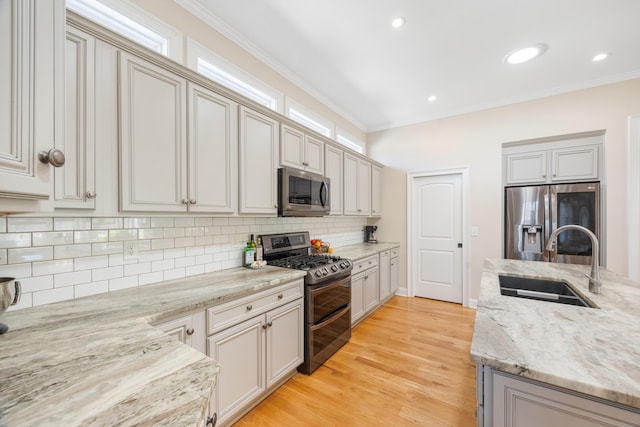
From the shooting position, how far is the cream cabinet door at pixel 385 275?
12.6 ft

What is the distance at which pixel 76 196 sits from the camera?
4.13ft

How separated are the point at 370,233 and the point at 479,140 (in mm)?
2239

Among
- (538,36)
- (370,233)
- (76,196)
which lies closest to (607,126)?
(538,36)

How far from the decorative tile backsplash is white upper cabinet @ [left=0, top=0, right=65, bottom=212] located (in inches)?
33.0

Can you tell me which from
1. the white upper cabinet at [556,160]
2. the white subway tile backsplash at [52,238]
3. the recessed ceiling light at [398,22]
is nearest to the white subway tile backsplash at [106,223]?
the white subway tile backsplash at [52,238]

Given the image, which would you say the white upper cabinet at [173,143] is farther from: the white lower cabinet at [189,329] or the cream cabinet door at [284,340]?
the cream cabinet door at [284,340]

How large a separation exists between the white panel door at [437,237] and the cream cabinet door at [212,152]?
338 cm

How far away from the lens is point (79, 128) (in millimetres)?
1275

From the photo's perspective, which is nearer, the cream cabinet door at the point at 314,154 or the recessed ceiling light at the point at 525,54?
the recessed ceiling light at the point at 525,54

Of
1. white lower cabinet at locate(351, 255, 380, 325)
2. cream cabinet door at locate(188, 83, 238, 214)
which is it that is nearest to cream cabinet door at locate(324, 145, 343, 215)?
white lower cabinet at locate(351, 255, 380, 325)

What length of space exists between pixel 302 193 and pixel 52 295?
191 cm

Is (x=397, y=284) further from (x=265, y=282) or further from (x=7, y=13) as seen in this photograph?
(x=7, y=13)

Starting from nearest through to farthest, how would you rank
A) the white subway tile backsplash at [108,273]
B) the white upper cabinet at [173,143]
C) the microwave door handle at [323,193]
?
the white upper cabinet at [173,143] → the white subway tile backsplash at [108,273] → the microwave door handle at [323,193]

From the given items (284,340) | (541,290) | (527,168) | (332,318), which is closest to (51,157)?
(284,340)
